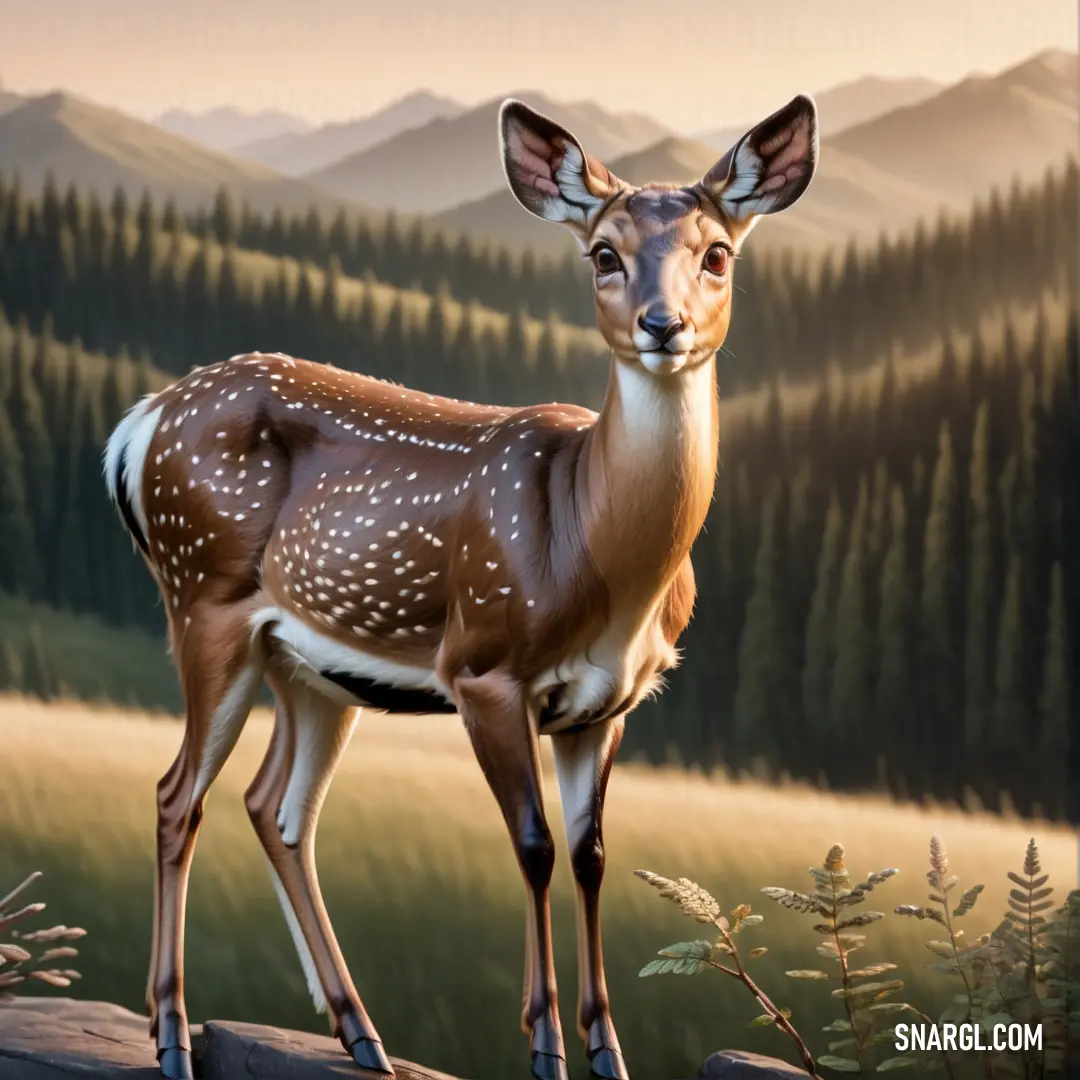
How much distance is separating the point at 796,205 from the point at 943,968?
8.11 feet

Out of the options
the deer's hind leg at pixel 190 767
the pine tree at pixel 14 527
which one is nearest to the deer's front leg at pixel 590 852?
the deer's hind leg at pixel 190 767

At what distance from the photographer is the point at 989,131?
559 cm

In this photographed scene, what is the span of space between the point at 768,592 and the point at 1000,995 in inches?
56.0

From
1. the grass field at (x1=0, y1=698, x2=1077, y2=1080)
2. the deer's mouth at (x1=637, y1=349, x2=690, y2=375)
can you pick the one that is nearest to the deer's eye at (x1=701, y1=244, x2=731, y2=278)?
the deer's mouth at (x1=637, y1=349, x2=690, y2=375)

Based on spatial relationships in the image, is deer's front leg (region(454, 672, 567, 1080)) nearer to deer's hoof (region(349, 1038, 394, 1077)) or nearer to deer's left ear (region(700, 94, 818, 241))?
deer's hoof (region(349, 1038, 394, 1077))

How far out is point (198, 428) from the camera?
4309 mm

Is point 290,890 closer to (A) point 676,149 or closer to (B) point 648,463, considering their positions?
(B) point 648,463

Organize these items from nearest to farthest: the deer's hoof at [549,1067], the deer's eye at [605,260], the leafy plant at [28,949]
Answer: the deer's eye at [605,260]
the deer's hoof at [549,1067]
the leafy plant at [28,949]

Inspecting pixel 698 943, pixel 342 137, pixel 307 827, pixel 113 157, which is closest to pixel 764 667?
pixel 698 943

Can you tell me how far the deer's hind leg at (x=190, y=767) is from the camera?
165 inches

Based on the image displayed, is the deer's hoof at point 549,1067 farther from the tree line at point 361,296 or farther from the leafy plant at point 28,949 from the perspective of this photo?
the tree line at point 361,296

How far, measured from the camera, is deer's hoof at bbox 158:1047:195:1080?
417 cm

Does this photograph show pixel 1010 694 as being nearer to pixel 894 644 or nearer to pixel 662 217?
pixel 894 644

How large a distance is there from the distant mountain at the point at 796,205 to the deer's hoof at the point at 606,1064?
8.98ft
